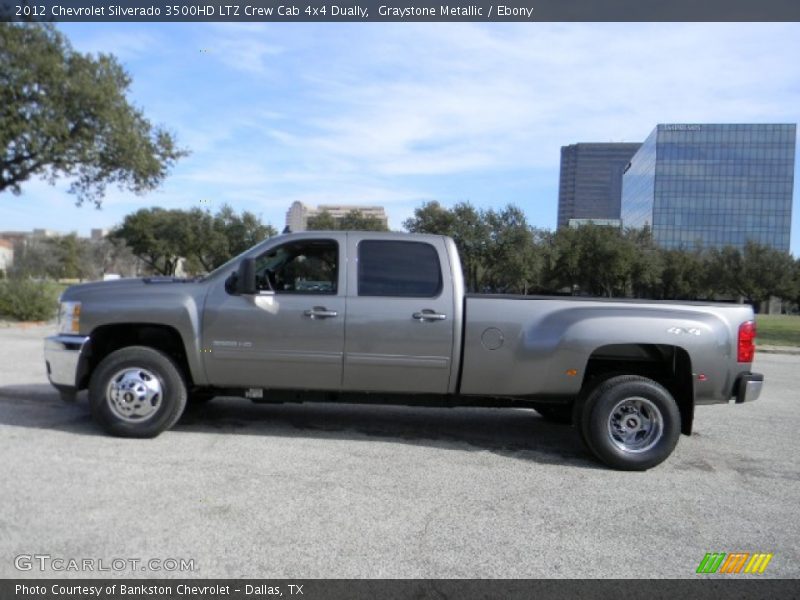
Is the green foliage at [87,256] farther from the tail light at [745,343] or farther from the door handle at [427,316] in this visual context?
the tail light at [745,343]

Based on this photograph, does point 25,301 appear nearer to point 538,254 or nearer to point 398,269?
point 398,269

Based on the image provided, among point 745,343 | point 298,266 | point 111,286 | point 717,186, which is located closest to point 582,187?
point 745,343

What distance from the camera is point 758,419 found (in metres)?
7.90

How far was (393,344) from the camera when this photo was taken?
18.7ft

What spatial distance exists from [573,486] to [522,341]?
1270 millimetres

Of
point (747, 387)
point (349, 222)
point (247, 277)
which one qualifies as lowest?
point (747, 387)

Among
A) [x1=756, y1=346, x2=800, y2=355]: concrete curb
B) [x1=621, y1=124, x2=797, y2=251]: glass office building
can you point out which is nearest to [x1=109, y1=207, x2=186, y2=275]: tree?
[x1=756, y1=346, x2=800, y2=355]: concrete curb

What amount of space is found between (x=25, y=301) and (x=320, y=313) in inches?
622

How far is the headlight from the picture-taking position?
5.93 m

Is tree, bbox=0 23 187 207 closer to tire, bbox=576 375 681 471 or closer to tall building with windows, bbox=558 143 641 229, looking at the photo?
tire, bbox=576 375 681 471

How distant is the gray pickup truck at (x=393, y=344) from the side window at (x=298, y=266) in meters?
0.01

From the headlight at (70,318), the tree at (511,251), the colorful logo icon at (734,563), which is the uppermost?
the tree at (511,251)

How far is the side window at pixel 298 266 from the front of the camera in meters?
6.00

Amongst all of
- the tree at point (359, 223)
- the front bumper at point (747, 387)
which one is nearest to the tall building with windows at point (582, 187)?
the tree at point (359, 223)
